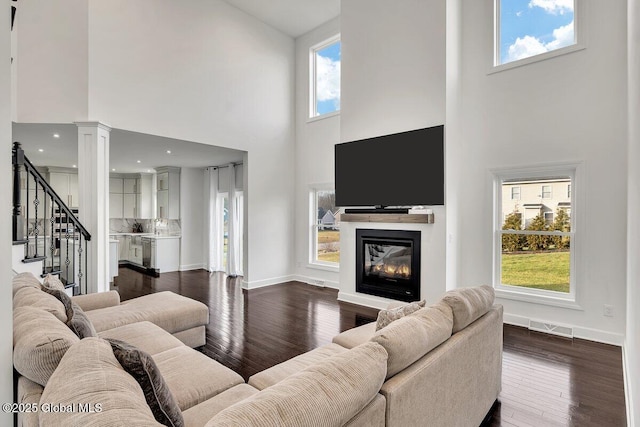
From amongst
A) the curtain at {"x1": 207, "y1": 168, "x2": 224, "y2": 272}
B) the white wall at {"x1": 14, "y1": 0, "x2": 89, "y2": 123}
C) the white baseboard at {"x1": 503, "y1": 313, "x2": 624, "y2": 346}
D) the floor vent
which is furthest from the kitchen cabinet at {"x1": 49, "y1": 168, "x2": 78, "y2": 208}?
the white baseboard at {"x1": 503, "y1": 313, "x2": 624, "y2": 346}

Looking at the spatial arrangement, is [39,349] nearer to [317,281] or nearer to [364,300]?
[364,300]

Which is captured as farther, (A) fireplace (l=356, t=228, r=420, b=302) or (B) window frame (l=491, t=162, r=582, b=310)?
(A) fireplace (l=356, t=228, r=420, b=302)

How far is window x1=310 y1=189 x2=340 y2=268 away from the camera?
6461mm

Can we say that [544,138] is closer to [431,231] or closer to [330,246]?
[431,231]

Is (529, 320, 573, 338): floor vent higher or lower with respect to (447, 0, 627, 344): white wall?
lower

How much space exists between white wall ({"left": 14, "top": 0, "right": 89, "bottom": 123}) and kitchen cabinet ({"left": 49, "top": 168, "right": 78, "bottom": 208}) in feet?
17.5

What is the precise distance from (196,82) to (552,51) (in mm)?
5129

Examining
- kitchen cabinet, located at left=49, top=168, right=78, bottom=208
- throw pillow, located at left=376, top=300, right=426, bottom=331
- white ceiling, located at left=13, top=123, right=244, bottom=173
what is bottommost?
throw pillow, located at left=376, top=300, right=426, bottom=331

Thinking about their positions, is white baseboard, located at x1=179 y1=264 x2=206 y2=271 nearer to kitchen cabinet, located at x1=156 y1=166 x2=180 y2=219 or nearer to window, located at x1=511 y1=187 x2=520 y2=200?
kitchen cabinet, located at x1=156 y1=166 x2=180 y2=219

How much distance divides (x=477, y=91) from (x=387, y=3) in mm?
1878

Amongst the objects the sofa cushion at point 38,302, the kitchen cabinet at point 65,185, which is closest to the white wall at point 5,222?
the sofa cushion at point 38,302

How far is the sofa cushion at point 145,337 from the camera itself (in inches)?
91.3

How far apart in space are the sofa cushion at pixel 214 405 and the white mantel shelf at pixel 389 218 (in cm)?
327

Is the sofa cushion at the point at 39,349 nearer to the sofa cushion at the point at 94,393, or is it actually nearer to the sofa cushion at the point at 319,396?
the sofa cushion at the point at 94,393
